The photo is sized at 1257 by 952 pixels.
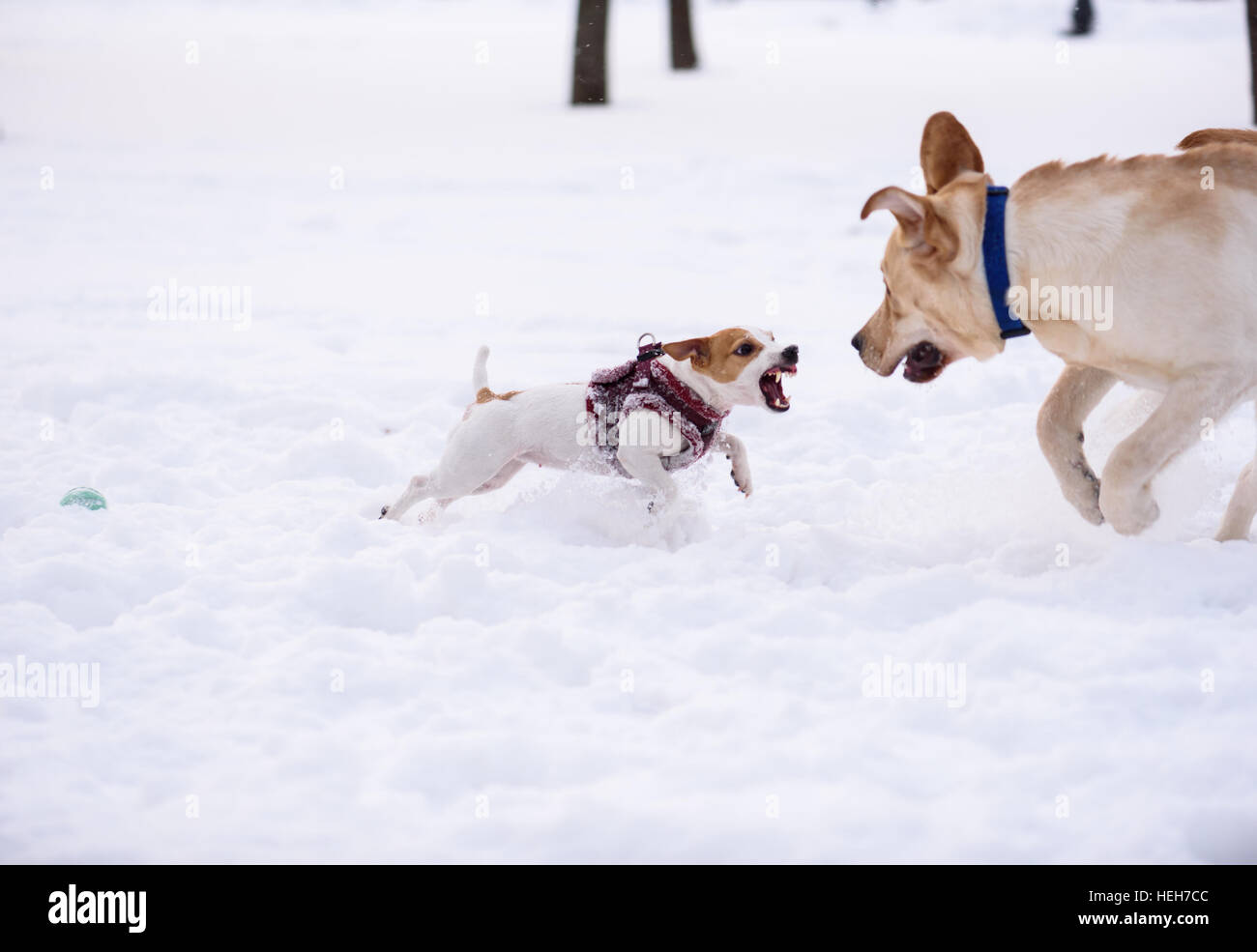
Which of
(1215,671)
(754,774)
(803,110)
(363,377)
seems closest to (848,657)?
(754,774)

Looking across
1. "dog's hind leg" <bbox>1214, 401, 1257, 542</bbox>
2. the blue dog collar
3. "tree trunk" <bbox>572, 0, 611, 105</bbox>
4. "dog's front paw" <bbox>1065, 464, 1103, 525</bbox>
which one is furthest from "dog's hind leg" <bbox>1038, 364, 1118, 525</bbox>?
"tree trunk" <bbox>572, 0, 611, 105</bbox>

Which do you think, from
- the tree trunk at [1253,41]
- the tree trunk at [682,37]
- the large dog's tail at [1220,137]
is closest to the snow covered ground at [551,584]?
the large dog's tail at [1220,137]

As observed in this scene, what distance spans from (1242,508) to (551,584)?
235 cm

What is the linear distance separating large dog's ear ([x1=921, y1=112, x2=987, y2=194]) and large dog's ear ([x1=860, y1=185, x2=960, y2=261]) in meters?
0.35

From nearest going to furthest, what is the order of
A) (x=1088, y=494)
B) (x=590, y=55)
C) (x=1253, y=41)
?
(x=1088, y=494) → (x=1253, y=41) → (x=590, y=55)

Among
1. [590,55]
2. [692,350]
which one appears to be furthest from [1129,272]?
[590,55]

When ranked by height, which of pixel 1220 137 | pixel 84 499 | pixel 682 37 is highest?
pixel 682 37

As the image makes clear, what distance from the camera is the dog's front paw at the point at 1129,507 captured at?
144 inches

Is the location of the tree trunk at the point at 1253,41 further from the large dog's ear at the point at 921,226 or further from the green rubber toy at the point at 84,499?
the green rubber toy at the point at 84,499

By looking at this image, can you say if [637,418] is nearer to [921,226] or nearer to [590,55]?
[921,226]

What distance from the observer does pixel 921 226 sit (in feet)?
11.6

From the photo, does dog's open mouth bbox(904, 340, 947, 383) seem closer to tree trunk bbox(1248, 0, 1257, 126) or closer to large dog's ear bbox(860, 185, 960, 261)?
large dog's ear bbox(860, 185, 960, 261)

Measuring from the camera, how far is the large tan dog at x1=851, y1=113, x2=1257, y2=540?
11.5 ft
